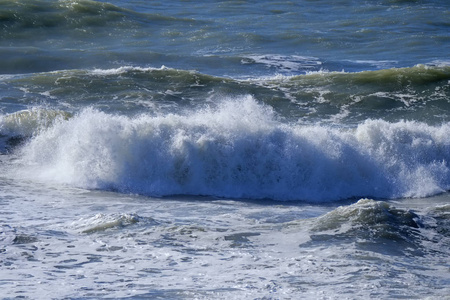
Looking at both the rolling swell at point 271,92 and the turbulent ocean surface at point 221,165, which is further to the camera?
the rolling swell at point 271,92

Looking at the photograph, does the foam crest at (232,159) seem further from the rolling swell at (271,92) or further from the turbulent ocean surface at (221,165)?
the rolling swell at (271,92)

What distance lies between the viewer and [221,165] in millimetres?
A: 10344

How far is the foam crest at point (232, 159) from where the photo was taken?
10.0m

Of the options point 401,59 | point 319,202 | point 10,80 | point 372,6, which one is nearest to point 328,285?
point 319,202

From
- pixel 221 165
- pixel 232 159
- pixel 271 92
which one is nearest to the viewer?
pixel 221 165

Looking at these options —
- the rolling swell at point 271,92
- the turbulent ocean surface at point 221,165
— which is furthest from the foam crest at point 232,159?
Result: the rolling swell at point 271,92

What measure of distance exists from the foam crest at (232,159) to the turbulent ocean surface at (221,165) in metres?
0.03

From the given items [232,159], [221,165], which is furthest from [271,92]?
[221,165]

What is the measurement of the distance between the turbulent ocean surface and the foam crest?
0.09 feet

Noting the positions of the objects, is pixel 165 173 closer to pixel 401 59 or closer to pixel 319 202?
pixel 319 202

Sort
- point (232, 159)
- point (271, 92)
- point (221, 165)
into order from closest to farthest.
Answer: point (221, 165) < point (232, 159) < point (271, 92)

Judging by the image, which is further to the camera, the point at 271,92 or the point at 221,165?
the point at 271,92

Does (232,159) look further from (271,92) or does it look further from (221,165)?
(271,92)

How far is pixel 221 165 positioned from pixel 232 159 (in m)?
0.21
